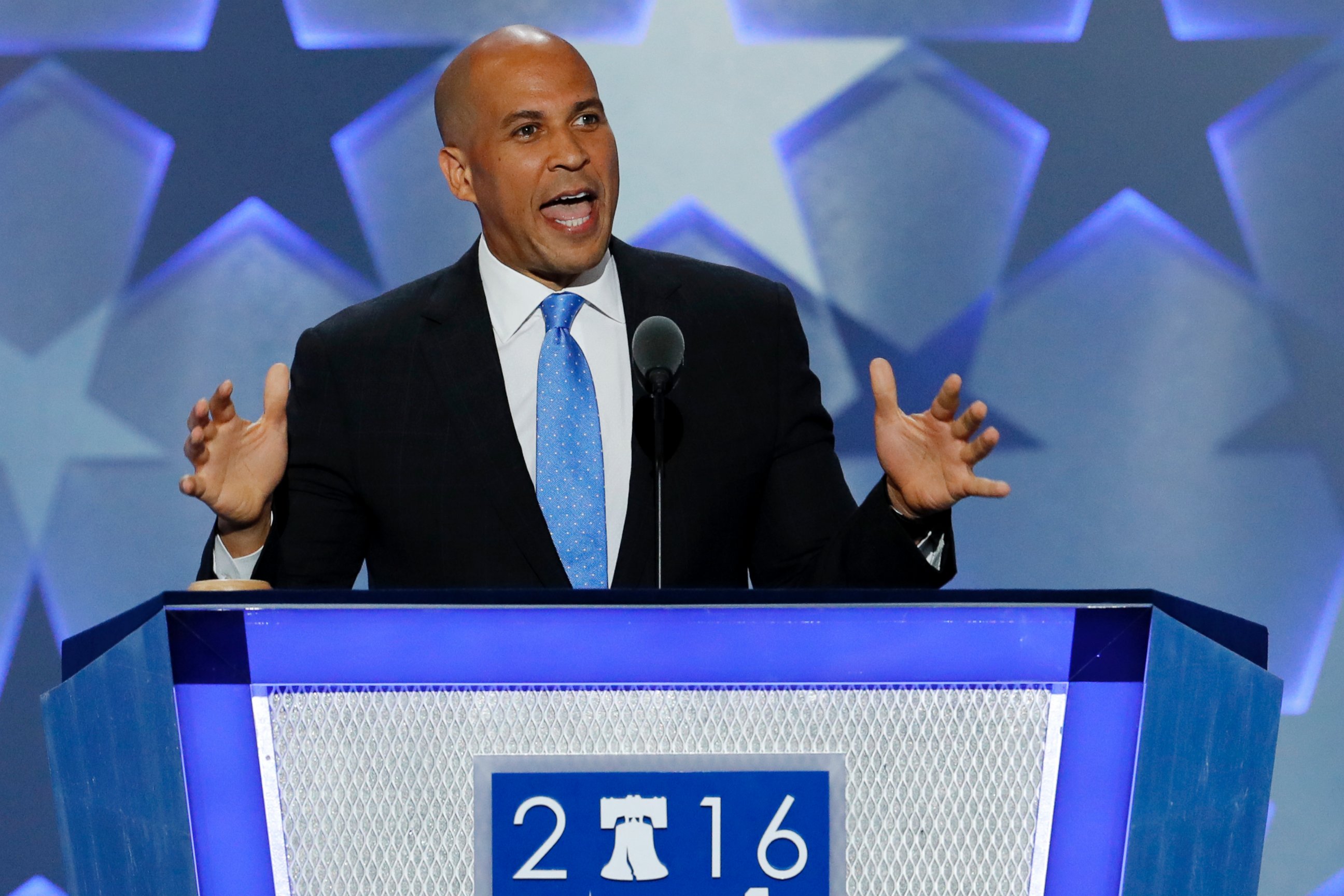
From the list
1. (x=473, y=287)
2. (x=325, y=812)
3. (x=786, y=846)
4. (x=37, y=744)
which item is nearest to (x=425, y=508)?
(x=473, y=287)

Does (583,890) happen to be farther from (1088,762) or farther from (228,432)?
(228,432)

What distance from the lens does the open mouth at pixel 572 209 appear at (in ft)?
5.73

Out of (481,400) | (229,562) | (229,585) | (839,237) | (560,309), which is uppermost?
(839,237)

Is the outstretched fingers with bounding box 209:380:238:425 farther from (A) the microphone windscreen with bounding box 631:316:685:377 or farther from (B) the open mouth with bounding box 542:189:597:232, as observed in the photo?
(B) the open mouth with bounding box 542:189:597:232

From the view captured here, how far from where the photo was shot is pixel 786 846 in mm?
866

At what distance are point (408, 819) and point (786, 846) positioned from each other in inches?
9.2

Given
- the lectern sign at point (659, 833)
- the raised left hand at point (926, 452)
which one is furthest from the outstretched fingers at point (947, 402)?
the lectern sign at point (659, 833)

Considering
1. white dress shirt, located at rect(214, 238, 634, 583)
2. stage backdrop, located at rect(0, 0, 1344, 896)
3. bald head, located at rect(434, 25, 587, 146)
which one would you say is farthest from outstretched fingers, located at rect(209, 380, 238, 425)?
stage backdrop, located at rect(0, 0, 1344, 896)

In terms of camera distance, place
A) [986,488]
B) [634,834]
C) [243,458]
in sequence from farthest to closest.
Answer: [243,458], [986,488], [634,834]

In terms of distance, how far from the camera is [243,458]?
56.2 inches

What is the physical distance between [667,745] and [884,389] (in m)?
0.66

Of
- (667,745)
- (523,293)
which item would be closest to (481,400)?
(523,293)

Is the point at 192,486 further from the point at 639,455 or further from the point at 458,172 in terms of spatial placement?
the point at 458,172

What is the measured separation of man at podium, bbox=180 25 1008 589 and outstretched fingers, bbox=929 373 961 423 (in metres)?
0.17
